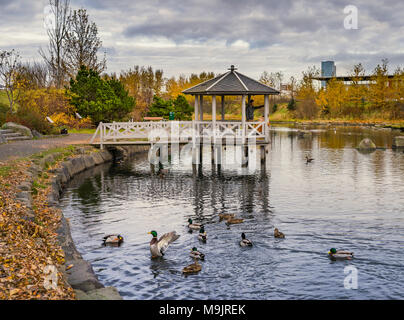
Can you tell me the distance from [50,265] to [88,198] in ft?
37.0

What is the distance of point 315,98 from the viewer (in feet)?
285

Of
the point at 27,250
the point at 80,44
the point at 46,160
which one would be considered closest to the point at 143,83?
the point at 80,44

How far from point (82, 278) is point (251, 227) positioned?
7023 mm

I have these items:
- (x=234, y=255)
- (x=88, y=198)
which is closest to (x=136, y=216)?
(x=88, y=198)

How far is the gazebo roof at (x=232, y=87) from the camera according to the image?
1102 inches

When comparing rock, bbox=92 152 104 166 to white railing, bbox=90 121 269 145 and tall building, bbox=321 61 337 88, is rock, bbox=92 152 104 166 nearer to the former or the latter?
white railing, bbox=90 121 269 145

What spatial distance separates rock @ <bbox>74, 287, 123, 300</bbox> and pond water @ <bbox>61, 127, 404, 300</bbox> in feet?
3.79

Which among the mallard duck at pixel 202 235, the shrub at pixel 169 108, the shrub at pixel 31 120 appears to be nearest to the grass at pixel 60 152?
the shrub at pixel 31 120

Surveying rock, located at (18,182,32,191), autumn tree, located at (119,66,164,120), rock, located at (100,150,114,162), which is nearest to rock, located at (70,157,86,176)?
rock, located at (100,150,114,162)

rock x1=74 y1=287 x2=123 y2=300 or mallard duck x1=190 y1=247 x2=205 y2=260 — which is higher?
rock x1=74 y1=287 x2=123 y2=300

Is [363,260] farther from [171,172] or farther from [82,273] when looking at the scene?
[171,172]

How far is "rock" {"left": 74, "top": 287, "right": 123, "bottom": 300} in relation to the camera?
26.8 feet

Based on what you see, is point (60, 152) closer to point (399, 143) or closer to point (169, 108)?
point (169, 108)

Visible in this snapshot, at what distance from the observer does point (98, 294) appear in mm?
8414
